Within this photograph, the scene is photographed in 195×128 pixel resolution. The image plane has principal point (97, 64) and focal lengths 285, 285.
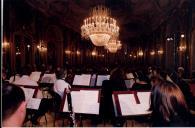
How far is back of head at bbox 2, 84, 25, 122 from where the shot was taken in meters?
2.19

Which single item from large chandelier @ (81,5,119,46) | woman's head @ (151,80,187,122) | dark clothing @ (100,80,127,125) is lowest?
dark clothing @ (100,80,127,125)

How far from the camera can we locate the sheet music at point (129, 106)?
4.70m

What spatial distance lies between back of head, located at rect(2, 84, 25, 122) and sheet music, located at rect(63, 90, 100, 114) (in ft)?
8.64

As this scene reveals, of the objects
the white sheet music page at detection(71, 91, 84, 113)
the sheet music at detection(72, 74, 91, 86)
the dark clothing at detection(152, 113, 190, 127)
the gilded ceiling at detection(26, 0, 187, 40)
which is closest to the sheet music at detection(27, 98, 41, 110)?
the white sheet music page at detection(71, 91, 84, 113)

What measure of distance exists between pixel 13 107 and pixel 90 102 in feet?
9.01

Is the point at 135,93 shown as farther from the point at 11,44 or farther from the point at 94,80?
the point at 11,44

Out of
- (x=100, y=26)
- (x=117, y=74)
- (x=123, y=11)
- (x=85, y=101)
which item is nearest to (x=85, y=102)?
(x=85, y=101)

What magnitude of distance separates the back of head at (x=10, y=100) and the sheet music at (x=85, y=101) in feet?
8.64

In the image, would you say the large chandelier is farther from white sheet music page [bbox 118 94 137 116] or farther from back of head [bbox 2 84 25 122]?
back of head [bbox 2 84 25 122]

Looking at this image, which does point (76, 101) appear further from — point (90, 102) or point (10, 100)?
point (10, 100)

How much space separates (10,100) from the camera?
2.24 metres

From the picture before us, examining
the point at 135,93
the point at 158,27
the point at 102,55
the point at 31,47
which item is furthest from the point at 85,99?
the point at 102,55

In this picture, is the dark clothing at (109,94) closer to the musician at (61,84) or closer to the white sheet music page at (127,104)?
the musician at (61,84)

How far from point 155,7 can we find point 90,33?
291 inches
